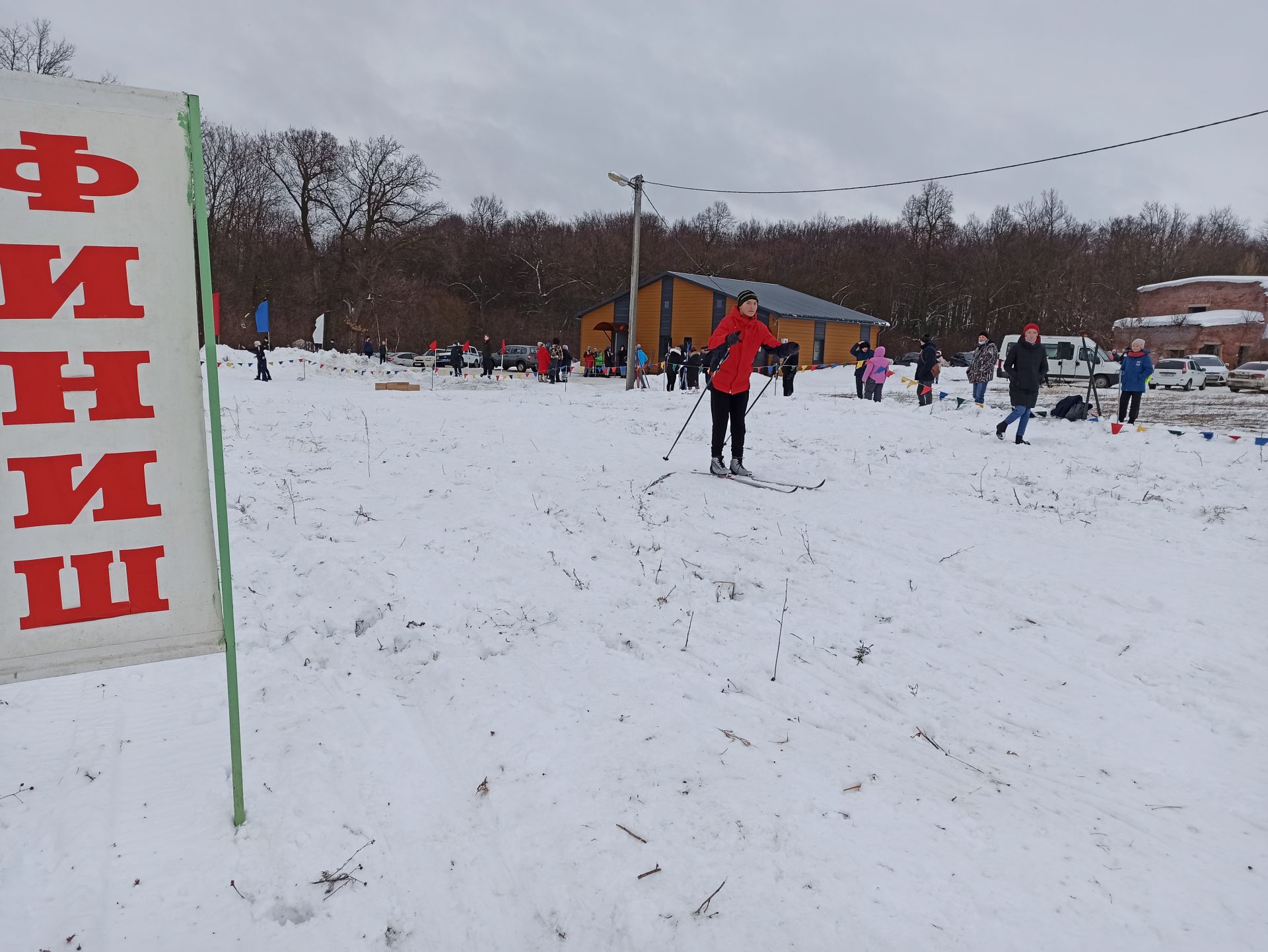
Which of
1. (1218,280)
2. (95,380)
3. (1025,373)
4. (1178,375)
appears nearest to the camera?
(95,380)

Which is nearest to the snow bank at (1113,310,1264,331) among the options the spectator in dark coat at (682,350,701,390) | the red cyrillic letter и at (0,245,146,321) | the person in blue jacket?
the spectator in dark coat at (682,350,701,390)

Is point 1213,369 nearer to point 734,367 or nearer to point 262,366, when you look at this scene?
point 734,367

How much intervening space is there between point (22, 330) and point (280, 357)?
37.4 m

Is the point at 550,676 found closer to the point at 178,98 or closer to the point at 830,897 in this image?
the point at 830,897

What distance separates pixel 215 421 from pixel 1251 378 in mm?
37203

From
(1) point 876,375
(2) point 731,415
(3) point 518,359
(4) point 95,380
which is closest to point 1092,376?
(1) point 876,375

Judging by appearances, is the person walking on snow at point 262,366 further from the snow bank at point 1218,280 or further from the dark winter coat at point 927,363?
the snow bank at point 1218,280

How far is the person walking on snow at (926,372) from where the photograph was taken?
Result: 1566 centimetres

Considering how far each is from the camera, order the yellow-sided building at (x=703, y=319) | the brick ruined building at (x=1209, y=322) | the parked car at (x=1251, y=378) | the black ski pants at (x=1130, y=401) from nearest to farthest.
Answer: the black ski pants at (x=1130, y=401) → the parked car at (x=1251, y=378) → the yellow-sided building at (x=703, y=319) → the brick ruined building at (x=1209, y=322)

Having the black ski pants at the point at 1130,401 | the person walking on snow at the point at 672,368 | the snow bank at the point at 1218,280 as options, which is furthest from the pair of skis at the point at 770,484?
the snow bank at the point at 1218,280

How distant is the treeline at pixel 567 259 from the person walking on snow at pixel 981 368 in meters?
43.3

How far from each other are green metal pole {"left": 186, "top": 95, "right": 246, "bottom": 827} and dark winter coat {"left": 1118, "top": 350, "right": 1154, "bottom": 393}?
15.7 meters

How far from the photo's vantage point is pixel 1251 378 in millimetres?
28203

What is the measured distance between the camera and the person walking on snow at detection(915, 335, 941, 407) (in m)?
15.7
